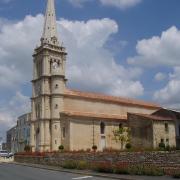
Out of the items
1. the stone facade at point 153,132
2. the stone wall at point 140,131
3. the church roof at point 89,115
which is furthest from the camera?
the church roof at point 89,115

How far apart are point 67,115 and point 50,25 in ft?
74.8

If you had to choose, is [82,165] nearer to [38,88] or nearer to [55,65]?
[38,88]

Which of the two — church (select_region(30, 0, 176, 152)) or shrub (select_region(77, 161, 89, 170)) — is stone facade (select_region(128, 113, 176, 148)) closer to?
church (select_region(30, 0, 176, 152))

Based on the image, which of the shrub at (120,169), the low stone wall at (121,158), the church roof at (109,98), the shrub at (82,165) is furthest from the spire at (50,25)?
the shrub at (120,169)

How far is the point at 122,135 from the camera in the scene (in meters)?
Result: 69.7

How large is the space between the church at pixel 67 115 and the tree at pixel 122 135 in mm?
929

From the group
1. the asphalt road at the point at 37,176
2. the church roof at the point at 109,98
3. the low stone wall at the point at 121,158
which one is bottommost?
the asphalt road at the point at 37,176

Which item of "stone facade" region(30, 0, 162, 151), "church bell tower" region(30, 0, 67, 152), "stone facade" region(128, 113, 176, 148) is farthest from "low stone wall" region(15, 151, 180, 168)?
"stone facade" region(128, 113, 176, 148)

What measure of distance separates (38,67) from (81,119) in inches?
685

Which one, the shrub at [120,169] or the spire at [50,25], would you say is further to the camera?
the spire at [50,25]

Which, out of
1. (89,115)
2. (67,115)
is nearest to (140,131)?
(89,115)

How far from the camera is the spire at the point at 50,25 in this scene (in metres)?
77.8

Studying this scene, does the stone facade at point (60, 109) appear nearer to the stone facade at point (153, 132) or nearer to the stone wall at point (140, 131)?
the stone wall at point (140, 131)

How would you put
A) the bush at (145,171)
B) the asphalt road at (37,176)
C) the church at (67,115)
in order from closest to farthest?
the asphalt road at (37,176), the bush at (145,171), the church at (67,115)
